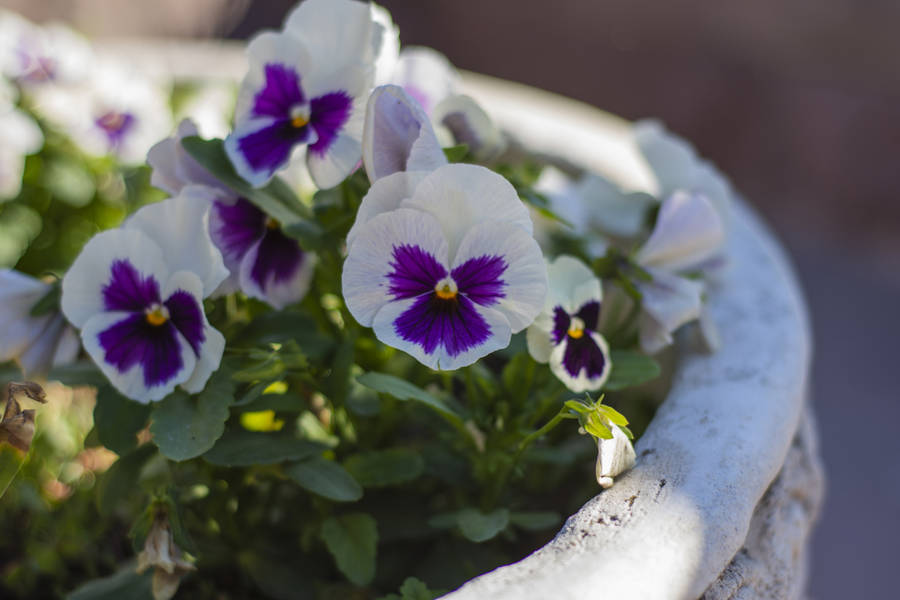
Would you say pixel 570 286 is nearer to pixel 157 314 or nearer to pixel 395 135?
pixel 395 135

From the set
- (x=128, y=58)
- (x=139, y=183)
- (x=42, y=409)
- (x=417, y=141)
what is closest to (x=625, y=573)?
(x=417, y=141)

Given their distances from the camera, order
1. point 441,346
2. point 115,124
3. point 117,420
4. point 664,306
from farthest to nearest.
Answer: point 115,124, point 664,306, point 117,420, point 441,346

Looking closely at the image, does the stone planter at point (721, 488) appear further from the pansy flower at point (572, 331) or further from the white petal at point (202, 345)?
the white petal at point (202, 345)

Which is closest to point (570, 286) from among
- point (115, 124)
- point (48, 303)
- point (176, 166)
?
point (176, 166)

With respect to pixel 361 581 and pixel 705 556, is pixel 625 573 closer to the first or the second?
pixel 705 556

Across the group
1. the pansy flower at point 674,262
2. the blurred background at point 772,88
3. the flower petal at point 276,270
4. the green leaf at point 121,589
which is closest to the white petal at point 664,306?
the pansy flower at point 674,262
